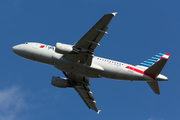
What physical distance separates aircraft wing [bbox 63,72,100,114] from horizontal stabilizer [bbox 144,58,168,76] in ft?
40.8

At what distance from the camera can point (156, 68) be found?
130 feet

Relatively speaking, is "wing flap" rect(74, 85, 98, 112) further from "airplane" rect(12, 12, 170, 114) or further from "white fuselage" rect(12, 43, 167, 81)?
"white fuselage" rect(12, 43, 167, 81)

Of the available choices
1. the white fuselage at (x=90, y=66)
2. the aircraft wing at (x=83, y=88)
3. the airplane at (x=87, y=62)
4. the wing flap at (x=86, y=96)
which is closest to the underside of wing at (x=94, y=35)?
the airplane at (x=87, y=62)

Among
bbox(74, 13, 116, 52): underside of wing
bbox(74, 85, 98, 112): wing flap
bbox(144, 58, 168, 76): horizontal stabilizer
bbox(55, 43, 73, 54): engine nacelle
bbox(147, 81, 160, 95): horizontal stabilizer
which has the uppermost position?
bbox(74, 13, 116, 52): underside of wing

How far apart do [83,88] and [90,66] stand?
1017 cm

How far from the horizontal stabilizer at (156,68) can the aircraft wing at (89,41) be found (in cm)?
998

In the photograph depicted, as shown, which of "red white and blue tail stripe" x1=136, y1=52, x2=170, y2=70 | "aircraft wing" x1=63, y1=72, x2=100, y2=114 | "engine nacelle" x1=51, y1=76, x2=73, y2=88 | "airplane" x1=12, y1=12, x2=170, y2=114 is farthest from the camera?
"engine nacelle" x1=51, y1=76, x2=73, y2=88

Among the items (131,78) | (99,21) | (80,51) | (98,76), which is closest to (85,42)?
(80,51)

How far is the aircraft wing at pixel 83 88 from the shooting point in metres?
46.8

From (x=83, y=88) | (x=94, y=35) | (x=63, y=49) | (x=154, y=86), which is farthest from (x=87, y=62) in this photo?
(x=154, y=86)

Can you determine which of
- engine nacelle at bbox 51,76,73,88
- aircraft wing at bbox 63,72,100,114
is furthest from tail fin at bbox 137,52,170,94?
engine nacelle at bbox 51,76,73,88

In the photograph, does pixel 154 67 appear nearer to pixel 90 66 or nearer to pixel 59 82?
pixel 90 66

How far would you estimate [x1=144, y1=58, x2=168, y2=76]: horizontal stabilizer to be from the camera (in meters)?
38.6

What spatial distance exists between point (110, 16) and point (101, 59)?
→ 383 inches
